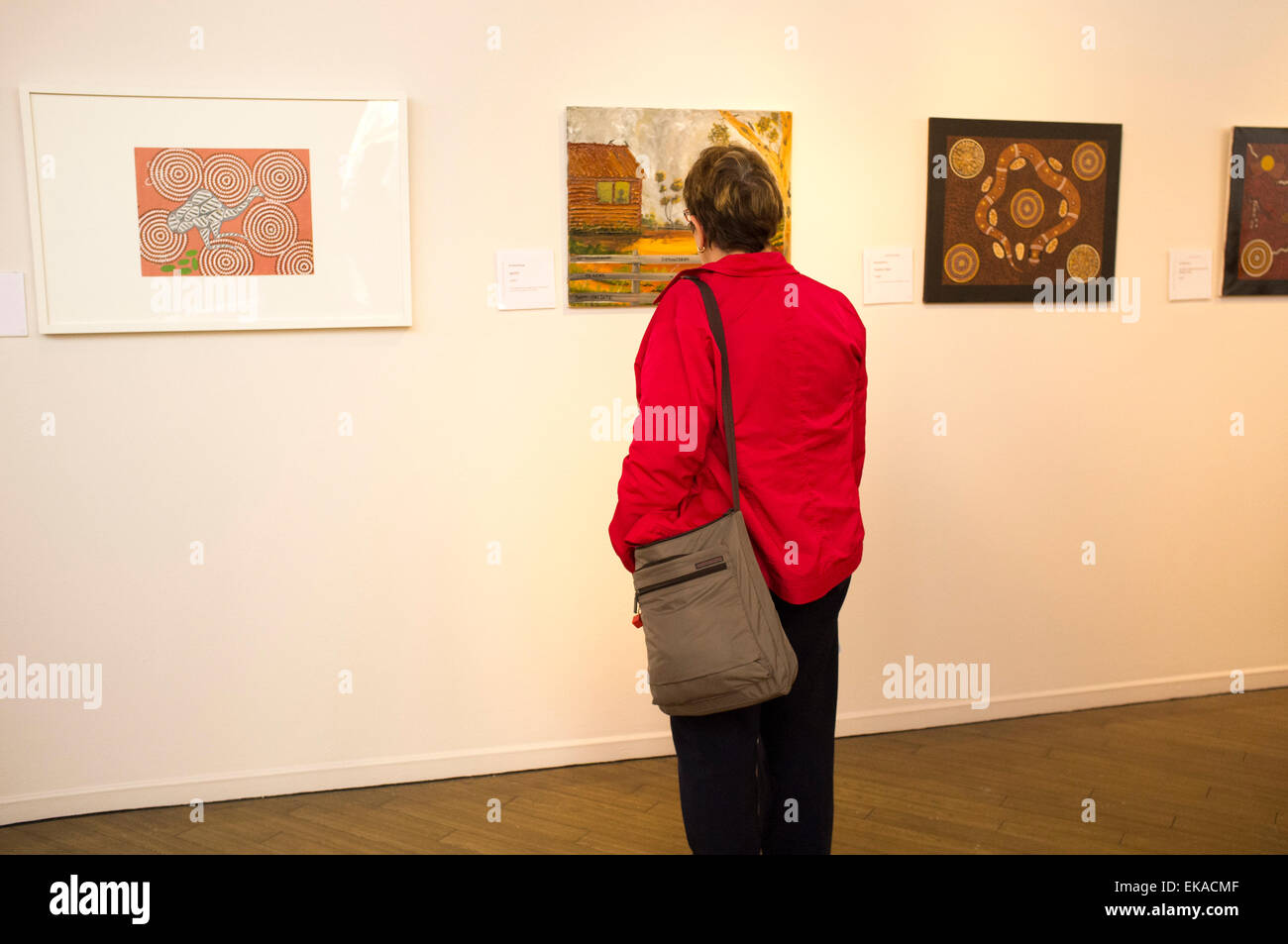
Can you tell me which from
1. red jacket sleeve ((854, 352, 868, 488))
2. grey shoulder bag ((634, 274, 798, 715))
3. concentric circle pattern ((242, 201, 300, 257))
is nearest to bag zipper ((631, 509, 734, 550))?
grey shoulder bag ((634, 274, 798, 715))

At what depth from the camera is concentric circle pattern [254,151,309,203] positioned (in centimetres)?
283

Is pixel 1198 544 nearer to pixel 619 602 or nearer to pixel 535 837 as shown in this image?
pixel 619 602

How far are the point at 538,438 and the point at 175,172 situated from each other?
4.21ft

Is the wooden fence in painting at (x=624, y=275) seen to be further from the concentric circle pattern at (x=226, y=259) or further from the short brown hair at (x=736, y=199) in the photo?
the short brown hair at (x=736, y=199)

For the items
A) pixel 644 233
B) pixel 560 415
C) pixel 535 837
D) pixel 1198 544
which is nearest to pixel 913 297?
pixel 644 233

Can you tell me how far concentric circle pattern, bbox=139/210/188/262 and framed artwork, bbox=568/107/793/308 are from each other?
1.13m

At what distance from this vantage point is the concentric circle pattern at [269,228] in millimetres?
2844

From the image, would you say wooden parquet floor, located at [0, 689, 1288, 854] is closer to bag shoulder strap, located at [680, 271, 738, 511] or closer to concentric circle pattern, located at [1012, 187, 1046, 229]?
bag shoulder strap, located at [680, 271, 738, 511]

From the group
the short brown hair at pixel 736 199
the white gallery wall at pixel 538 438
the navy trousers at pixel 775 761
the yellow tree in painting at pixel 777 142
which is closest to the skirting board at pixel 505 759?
the white gallery wall at pixel 538 438

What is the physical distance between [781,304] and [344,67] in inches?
71.2

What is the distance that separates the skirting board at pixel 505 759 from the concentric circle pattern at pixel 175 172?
1718 millimetres

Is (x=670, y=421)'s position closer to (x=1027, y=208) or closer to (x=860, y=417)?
(x=860, y=417)

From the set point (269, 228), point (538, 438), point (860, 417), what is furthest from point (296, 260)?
point (860, 417)

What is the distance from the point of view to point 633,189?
309cm
